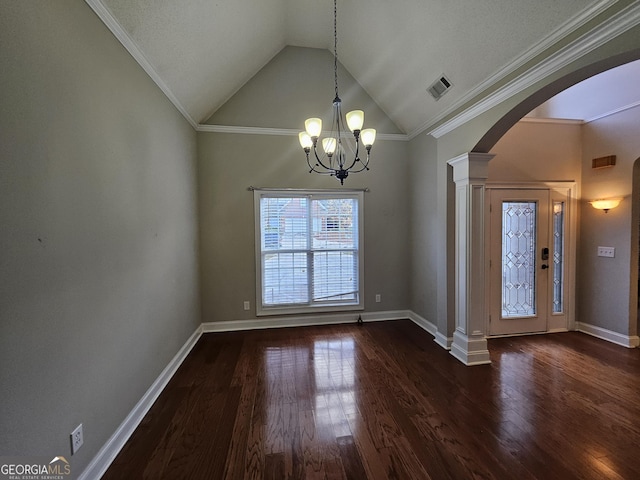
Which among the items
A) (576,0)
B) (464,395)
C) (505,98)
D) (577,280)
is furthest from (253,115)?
(577,280)

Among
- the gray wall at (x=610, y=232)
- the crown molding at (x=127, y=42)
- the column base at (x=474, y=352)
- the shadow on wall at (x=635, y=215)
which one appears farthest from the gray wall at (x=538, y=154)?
the crown molding at (x=127, y=42)

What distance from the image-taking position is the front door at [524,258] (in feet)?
11.7

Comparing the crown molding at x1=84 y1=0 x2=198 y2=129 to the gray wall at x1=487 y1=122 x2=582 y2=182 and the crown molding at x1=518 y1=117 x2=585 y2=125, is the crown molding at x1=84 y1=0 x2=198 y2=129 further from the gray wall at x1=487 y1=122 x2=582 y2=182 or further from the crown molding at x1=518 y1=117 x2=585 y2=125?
the crown molding at x1=518 y1=117 x2=585 y2=125

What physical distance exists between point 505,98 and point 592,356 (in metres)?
3.00

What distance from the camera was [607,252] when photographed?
135 inches

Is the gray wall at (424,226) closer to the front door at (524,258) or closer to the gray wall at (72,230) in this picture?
the front door at (524,258)

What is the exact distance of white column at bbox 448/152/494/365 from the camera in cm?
285

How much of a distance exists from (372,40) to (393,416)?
3.91 metres

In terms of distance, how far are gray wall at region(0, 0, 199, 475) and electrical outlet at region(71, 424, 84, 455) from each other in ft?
0.11

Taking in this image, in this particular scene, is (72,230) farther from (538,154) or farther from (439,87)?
(538,154)

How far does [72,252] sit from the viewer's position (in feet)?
4.77

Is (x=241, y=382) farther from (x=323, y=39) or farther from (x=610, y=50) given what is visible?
(x=323, y=39)

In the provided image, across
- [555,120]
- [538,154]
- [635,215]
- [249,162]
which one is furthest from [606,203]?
[249,162]

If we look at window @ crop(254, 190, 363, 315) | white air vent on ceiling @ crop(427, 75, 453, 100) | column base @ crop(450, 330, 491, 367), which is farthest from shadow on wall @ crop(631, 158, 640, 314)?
window @ crop(254, 190, 363, 315)
